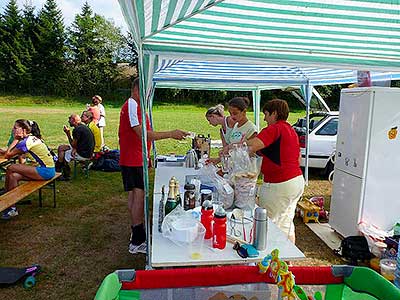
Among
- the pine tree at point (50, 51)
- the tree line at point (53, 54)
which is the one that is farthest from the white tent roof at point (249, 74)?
the pine tree at point (50, 51)

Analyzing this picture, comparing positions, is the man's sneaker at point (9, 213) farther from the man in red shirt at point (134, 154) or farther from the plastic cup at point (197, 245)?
the plastic cup at point (197, 245)

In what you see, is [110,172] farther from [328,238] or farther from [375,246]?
[375,246]

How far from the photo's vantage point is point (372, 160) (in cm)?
350

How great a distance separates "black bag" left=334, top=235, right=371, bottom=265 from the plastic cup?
219 centimetres

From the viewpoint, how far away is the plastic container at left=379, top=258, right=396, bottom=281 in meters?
2.88

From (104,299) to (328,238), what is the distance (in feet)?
11.2

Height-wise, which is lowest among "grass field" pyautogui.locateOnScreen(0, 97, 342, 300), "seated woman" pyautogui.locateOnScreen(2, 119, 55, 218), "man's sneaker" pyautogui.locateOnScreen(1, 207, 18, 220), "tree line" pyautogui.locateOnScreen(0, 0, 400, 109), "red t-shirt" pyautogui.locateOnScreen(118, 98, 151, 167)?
"grass field" pyautogui.locateOnScreen(0, 97, 342, 300)

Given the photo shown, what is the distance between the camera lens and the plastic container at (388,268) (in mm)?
2885

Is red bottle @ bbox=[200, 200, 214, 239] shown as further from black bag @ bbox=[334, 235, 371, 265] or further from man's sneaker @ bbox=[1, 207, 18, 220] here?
man's sneaker @ bbox=[1, 207, 18, 220]

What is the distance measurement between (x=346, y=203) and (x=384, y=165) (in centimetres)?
59

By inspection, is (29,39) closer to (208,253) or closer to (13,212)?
(13,212)

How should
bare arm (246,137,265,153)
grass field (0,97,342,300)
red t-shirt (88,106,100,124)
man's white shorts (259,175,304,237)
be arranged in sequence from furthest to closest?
red t-shirt (88,106,100,124), grass field (0,97,342,300), man's white shorts (259,175,304,237), bare arm (246,137,265,153)

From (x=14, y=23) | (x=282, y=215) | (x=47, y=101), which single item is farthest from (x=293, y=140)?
(x=14, y=23)

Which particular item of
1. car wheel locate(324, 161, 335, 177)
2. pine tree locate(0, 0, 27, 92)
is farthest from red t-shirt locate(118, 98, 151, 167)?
pine tree locate(0, 0, 27, 92)
